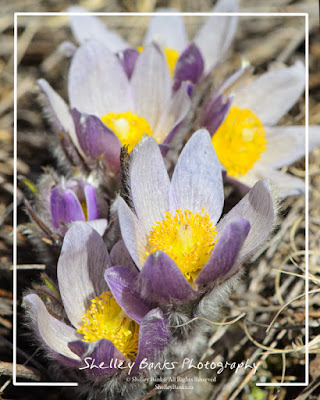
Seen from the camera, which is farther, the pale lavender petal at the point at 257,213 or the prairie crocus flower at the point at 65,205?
the prairie crocus flower at the point at 65,205

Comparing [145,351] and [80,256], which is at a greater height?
[80,256]

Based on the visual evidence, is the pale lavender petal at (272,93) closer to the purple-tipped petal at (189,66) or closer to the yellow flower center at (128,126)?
the purple-tipped petal at (189,66)

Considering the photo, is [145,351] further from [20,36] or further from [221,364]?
[20,36]

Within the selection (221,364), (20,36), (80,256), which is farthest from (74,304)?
(20,36)

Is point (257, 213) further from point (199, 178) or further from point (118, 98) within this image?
point (118, 98)

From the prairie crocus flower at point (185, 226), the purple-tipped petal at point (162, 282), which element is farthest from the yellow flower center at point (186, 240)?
the purple-tipped petal at point (162, 282)

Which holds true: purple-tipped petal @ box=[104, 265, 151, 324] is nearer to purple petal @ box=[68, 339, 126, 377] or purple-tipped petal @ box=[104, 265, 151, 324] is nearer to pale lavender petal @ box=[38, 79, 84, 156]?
purple petal @ box=[68, 339, 126, 377]
